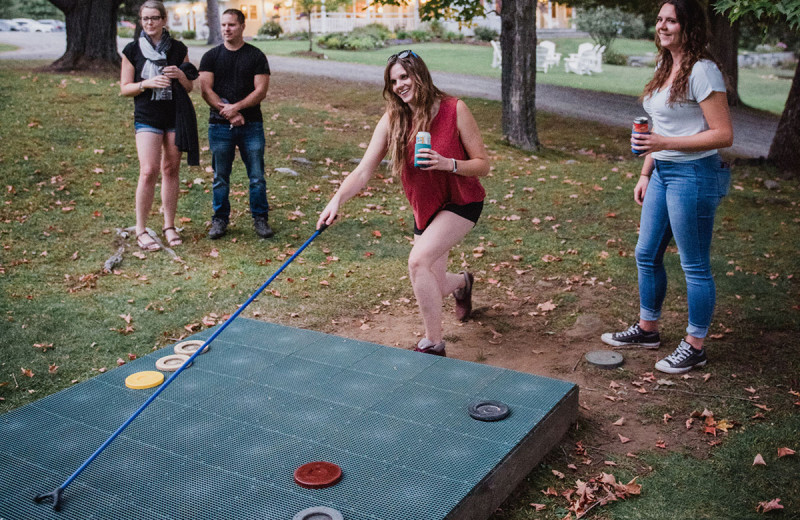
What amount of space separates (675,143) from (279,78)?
1534cm

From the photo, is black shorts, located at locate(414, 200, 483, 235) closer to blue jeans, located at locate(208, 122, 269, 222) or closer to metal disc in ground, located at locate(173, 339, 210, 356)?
metal disc in ground, located at locate(173, 339, 210, 356)

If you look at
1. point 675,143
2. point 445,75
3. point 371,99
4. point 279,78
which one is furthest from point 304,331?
point 445,75

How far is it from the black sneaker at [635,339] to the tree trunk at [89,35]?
12898 millimetres

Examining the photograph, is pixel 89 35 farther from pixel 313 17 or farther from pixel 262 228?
pixel 313 17

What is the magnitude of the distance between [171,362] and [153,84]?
122 inches

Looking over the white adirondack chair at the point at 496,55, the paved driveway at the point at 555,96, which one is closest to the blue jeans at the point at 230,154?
the paved driveway at the point at 555,96

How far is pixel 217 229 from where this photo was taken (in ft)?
23.9

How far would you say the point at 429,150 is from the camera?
3.80m

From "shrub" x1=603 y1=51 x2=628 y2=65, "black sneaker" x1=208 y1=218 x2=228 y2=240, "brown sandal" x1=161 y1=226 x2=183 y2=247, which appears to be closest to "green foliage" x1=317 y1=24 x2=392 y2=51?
"shrub" x1=603 y1=51 x2=628 y2=65

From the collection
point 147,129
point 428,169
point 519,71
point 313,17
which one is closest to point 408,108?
point 428,169

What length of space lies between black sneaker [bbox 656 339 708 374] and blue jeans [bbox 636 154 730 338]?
0.35 feet

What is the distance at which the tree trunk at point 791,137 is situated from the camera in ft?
34.3

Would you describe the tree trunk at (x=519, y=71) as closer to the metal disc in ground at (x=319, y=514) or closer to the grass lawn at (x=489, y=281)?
the grass lawn at (x=489, y=281)

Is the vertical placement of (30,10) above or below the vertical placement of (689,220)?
above
